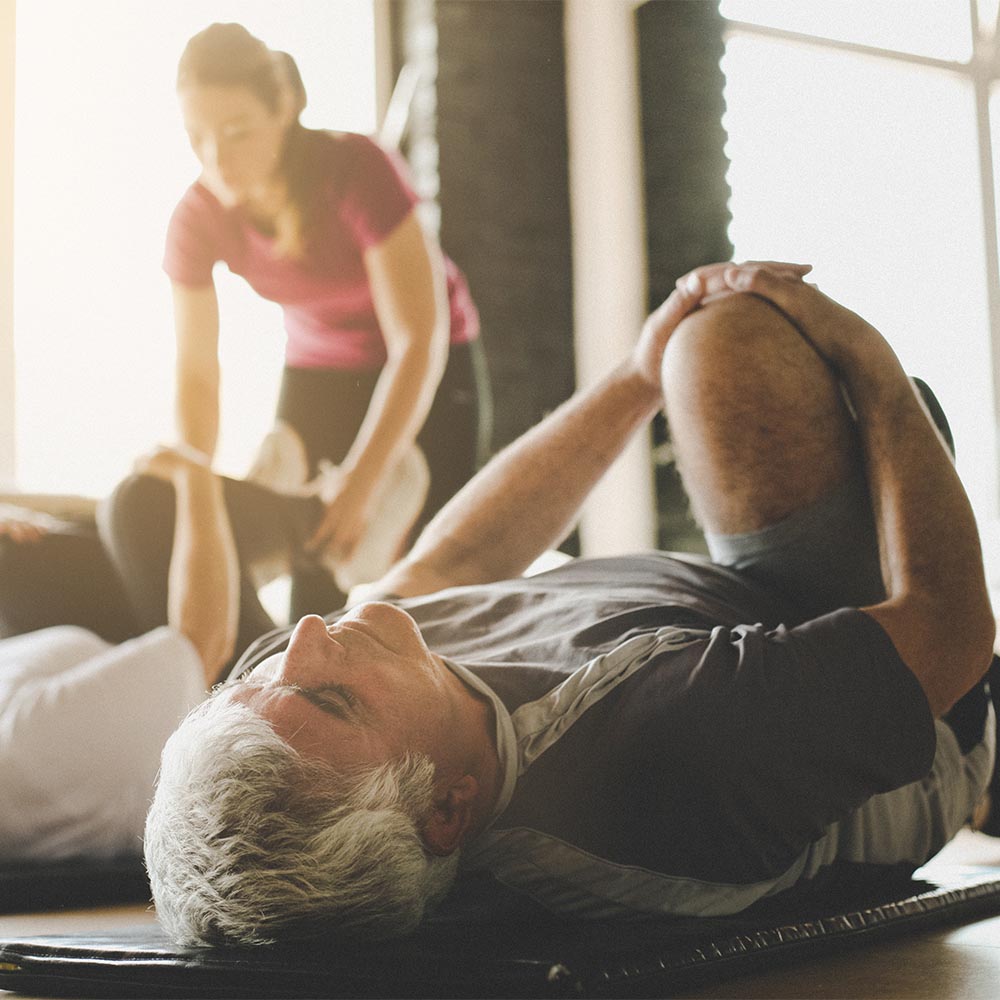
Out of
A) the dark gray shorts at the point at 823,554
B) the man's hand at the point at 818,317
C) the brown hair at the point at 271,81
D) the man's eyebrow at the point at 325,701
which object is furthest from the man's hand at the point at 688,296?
the brown hair at the point at 271,81

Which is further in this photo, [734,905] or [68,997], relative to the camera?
[734,905]

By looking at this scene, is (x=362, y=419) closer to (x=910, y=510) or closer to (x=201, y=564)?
(x=201, y=564)

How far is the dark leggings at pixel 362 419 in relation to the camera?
2334 mm

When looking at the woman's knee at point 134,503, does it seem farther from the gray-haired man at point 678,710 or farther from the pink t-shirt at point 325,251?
the gray-haired man at point 678,710

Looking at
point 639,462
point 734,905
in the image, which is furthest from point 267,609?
point 734,905

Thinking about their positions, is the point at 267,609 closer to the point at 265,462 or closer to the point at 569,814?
the point at 265,462

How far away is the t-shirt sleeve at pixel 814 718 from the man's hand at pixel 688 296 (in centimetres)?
54

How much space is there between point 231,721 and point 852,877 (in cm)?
71

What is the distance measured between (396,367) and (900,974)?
166 cm

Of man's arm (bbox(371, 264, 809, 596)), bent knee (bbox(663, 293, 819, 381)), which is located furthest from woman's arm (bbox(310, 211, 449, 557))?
bent knee (bbox(663, 293, 819, 381))

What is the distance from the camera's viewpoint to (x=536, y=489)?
66.5 inches

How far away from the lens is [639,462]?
277cm

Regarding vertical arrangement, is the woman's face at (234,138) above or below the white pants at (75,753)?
above

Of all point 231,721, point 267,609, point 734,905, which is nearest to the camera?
point 231,721
